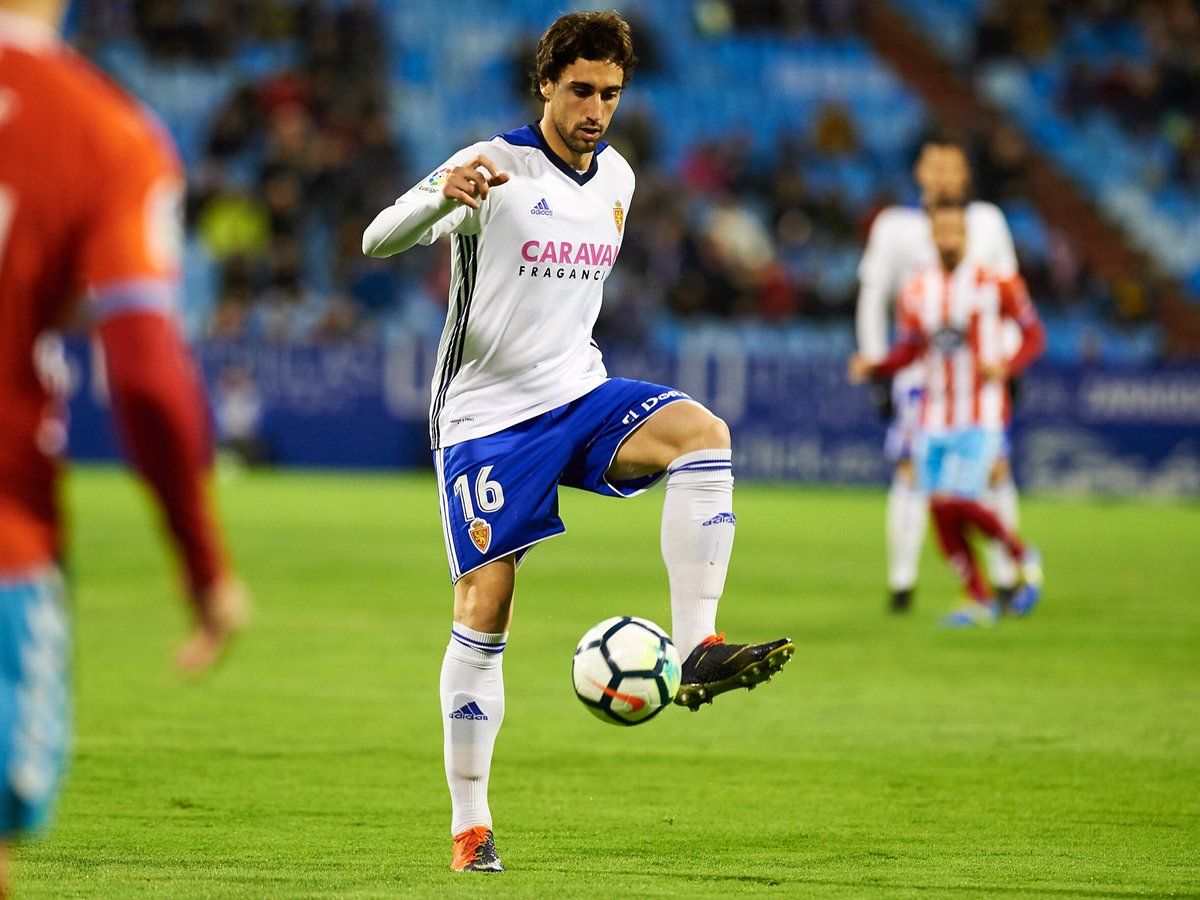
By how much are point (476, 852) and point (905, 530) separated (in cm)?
716

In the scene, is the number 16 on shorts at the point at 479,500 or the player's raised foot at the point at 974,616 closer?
the number 16 on shorts at the point at 479,500

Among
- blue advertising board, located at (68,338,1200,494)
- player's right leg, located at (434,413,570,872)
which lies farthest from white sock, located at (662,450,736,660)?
blue advertising board, located at (68,338,1200,494)

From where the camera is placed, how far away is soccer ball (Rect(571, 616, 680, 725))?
17.5 feet

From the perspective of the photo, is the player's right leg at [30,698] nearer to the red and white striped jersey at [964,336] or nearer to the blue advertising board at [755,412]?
the red and white striped jersey at [964,336]

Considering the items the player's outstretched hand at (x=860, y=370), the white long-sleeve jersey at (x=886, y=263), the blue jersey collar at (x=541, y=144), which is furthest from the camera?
the white long-sleeve jersey at (x=886, y=263)

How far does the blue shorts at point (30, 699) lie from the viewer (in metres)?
2.96

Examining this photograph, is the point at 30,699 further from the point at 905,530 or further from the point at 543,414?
the point at 905,530

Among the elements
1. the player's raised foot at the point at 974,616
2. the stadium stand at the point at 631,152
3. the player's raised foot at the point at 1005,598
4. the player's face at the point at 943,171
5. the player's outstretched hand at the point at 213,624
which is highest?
the stadium stand at the point at 631,152

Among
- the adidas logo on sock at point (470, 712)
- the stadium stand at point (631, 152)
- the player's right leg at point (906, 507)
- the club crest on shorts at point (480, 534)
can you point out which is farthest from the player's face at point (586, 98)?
the stadium stand at point (631, 152)

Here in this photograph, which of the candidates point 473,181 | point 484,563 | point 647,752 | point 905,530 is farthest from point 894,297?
point 473,181

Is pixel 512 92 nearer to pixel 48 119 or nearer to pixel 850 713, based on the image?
pixel 850 713

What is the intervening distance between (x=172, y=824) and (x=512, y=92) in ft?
75.3

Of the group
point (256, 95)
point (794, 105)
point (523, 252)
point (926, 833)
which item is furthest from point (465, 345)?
point (794, 105)

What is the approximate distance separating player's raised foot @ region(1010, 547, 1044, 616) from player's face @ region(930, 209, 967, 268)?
1.84 metres
